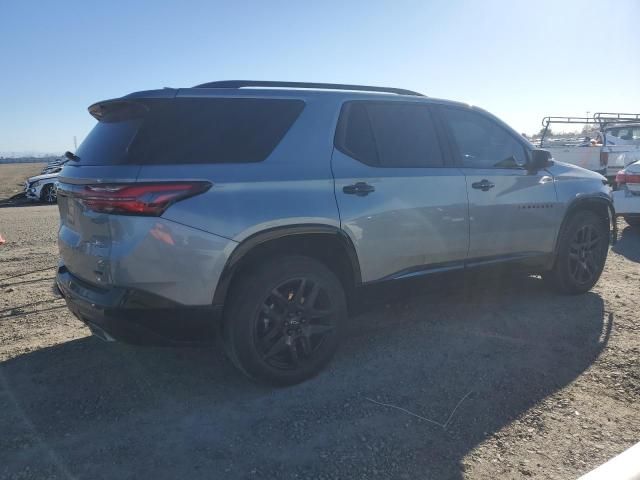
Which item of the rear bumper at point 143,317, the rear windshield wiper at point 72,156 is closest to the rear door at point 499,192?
the rear bumper at point 143,317

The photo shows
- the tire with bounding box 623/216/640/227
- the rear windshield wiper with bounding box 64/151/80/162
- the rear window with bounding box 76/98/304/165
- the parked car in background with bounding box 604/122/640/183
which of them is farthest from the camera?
the parked car in background with bounding box 604/122/640/183

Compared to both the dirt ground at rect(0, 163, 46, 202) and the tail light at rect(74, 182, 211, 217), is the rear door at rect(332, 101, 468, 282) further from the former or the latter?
the dirt ground at rect(0, 163, 46, 202)

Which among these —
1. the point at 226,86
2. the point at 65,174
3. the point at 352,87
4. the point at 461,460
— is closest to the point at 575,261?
the point at 352,87

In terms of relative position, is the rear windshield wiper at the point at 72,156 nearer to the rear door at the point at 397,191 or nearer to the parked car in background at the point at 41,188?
the rear door at the point at 397,191

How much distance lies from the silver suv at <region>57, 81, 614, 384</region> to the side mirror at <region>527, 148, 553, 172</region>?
560 millimetres

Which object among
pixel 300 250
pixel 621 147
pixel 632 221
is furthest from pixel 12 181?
pixel 300 250

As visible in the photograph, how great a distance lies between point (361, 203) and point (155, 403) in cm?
191

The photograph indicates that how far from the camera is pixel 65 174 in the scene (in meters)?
3.49

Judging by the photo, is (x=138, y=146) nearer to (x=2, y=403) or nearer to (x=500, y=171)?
(x=2, y=403)

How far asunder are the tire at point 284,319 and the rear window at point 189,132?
0.77m

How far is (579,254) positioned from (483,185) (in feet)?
5.40

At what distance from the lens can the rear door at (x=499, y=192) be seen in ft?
14.8

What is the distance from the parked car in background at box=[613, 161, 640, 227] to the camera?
859cm

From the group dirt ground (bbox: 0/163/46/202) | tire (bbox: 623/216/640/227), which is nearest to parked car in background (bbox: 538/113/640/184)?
tire (bbox: 623/216/640/227)
